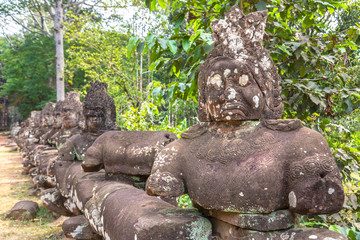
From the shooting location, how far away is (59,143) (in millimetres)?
6430

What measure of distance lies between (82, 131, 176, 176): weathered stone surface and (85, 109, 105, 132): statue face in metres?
0.80

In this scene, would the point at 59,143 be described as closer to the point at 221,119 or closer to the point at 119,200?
the point at 119,200

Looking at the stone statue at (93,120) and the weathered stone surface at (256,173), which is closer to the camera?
the weathered stone surface at (256,173)

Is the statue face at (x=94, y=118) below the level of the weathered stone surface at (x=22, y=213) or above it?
above

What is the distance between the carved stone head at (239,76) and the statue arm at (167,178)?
0.33 metres

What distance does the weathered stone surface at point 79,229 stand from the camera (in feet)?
10.9

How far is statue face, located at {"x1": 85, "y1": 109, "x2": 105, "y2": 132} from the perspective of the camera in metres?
4.21

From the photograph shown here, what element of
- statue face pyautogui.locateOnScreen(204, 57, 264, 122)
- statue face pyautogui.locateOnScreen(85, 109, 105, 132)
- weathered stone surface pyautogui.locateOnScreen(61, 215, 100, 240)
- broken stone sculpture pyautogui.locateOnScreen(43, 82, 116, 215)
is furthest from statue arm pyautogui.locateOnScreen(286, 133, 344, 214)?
statue face pyautogui.locateOnScreen(85, 109, 105, 132)

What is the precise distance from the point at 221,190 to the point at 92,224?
1.56m

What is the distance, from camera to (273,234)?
169 centimetres

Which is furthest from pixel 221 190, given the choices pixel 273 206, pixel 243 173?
pixel 273 206

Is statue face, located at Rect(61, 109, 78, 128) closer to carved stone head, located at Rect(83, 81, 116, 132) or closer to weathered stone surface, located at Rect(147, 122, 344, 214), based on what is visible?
carved stone head, located at Rect(83, 81, 116, 132)

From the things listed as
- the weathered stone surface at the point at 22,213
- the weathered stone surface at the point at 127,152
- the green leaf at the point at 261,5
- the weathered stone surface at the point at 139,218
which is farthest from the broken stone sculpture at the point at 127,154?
the weathered stone surface at the point at 22,213

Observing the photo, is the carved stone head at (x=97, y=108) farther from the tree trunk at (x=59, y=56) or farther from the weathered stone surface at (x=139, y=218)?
the tree trunk at (x=59, y=56)
